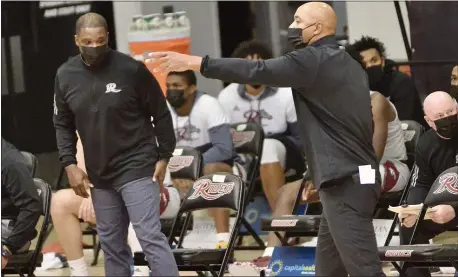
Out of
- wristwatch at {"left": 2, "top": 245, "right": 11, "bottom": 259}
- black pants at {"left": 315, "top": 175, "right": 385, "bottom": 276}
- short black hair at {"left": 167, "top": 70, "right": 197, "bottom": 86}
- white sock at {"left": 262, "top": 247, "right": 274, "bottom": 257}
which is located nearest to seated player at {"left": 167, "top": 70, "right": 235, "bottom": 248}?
short black hair at {"left": 167, "top": 70, "right": 197, "bottom": 86}

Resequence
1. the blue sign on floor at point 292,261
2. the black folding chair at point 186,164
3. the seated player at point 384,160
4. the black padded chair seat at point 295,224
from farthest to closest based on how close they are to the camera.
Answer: the black folding chair at point 186,164, the seated player at point 384,160, the blue sign on floor at point 292,261, the black padded chair seat at point 295,224

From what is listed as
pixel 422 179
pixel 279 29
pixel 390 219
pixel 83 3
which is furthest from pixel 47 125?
pixel 422 179

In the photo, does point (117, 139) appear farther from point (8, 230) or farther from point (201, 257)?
point (8, 230)

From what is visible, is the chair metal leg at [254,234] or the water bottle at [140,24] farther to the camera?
the water bottle at [140,24]

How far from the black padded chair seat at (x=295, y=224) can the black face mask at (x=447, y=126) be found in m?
1.06

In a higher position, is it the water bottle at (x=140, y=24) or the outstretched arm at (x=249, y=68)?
the outstretched arm at (x=249, y=68)

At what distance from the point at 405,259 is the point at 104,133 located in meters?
1.97

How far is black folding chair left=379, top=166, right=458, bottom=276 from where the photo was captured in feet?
22.6

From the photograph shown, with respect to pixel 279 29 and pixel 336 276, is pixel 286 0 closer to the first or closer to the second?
pixel 279 29

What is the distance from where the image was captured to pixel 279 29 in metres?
12.8

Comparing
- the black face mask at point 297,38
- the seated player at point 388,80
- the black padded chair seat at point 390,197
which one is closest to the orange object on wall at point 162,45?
the seated player at point 388,80

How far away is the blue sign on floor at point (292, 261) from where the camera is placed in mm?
8156

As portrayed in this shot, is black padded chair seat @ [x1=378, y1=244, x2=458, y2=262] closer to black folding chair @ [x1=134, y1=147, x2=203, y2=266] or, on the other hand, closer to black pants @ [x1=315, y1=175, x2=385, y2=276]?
black pants @ [x1=315, y1=175, x2=385, y2=276]

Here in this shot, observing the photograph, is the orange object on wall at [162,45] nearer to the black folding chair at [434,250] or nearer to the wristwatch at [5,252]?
the wristwatch at [5,252]
